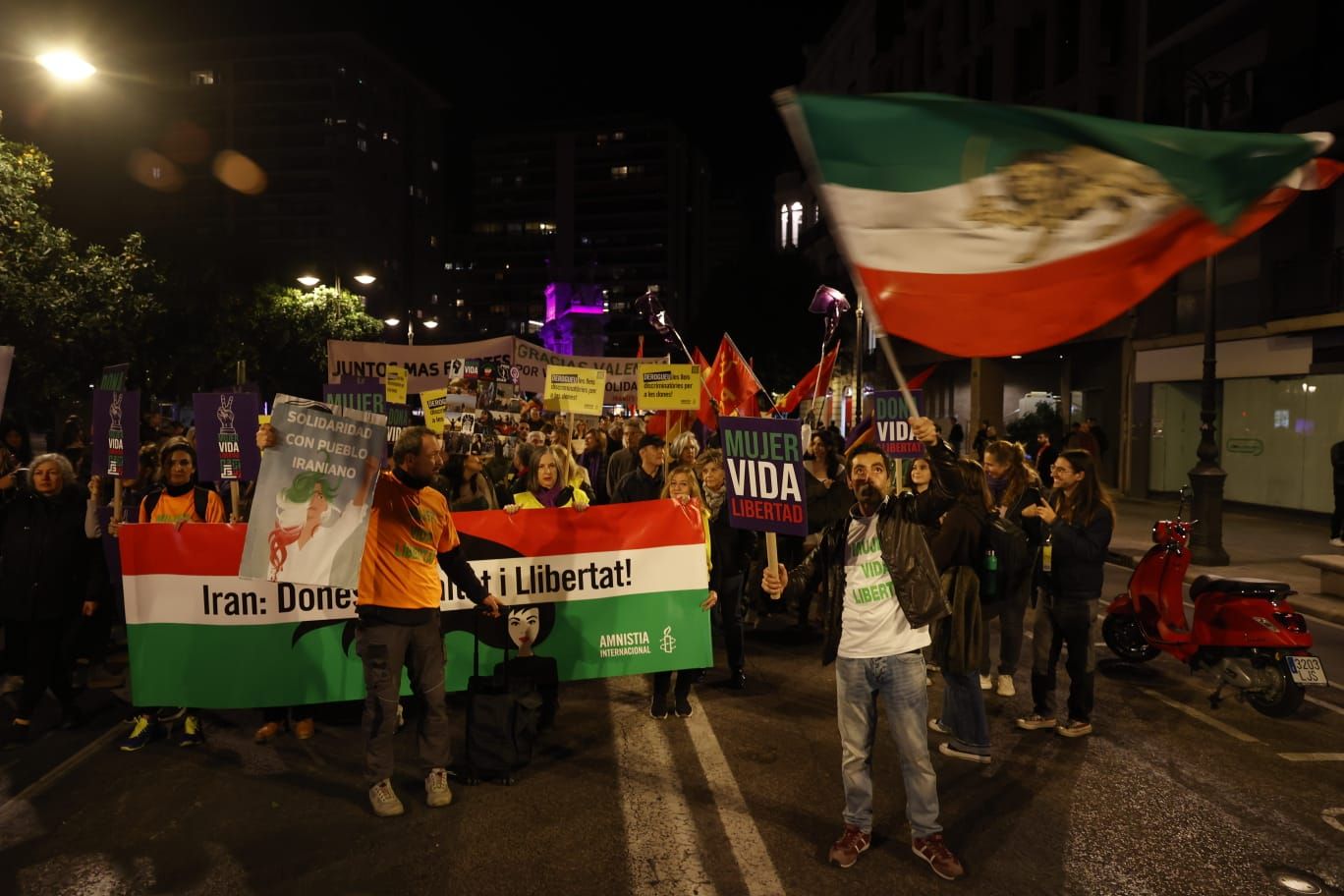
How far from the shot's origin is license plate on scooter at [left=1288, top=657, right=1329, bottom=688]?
6.08 meters

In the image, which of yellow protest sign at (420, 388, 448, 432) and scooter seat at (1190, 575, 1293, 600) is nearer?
scooter seat at (1190, 575, 1293, 600)

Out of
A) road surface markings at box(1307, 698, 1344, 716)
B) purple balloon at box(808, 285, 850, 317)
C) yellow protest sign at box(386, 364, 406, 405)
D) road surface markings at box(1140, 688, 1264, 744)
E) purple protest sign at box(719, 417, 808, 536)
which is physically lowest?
road surface markings at box(1307, 698, 1344, 716)

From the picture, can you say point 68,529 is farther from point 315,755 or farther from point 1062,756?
point 1062,756

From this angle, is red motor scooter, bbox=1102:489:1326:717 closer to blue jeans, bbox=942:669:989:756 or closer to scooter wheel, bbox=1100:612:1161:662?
scooter wheel, bbox=1100:612:1161:662

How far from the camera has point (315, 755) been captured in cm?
554

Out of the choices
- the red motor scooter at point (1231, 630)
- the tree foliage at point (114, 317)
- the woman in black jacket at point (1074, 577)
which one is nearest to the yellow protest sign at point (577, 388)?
the red motor scooter at point (1231, 630)

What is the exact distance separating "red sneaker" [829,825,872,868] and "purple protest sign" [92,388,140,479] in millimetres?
5870

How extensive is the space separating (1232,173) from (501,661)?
16.2ft

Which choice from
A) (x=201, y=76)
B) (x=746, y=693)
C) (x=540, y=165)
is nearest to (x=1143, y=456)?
(x=746, y=693)

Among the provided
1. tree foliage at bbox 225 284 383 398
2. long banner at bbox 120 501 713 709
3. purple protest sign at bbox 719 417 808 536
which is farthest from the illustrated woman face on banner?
tree foliage at bbox 225 284 383 398

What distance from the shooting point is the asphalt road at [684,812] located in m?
4.05

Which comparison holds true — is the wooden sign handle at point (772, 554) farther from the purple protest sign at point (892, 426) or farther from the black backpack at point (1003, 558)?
the purple protest sign at point (892, 426)

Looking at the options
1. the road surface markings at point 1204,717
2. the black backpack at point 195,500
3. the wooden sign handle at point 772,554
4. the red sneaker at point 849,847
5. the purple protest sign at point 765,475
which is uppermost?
the purple protest sign at point 765,475

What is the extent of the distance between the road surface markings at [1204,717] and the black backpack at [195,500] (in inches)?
280
